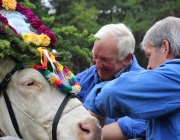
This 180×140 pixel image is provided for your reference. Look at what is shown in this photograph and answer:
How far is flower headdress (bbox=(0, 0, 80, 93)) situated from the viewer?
3.04 metres

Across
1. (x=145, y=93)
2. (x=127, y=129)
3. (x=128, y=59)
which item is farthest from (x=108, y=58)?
(x=145, y=93)

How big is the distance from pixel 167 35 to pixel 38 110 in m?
1.17

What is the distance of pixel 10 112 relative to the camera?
313cm

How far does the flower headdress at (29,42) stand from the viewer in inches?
120

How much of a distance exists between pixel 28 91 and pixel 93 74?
1.67 m

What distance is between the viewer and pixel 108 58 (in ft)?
15.4

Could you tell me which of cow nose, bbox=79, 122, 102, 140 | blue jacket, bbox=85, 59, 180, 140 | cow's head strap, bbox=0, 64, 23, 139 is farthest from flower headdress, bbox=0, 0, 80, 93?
blue jacket, bbox=85, 59, 180, 140

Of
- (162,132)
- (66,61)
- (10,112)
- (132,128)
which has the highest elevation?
(66,61)

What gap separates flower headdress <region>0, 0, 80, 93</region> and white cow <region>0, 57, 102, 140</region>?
8 cm

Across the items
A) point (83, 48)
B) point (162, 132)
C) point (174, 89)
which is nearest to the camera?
point (174, 89)

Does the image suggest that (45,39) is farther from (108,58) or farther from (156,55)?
(108,58)

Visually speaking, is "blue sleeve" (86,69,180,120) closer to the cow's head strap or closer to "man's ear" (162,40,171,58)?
"man's ear" (162,40,171,58)

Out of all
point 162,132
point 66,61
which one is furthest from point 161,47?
point 66,61

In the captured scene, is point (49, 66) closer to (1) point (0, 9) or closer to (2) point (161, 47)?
(1) point (0, 9)
